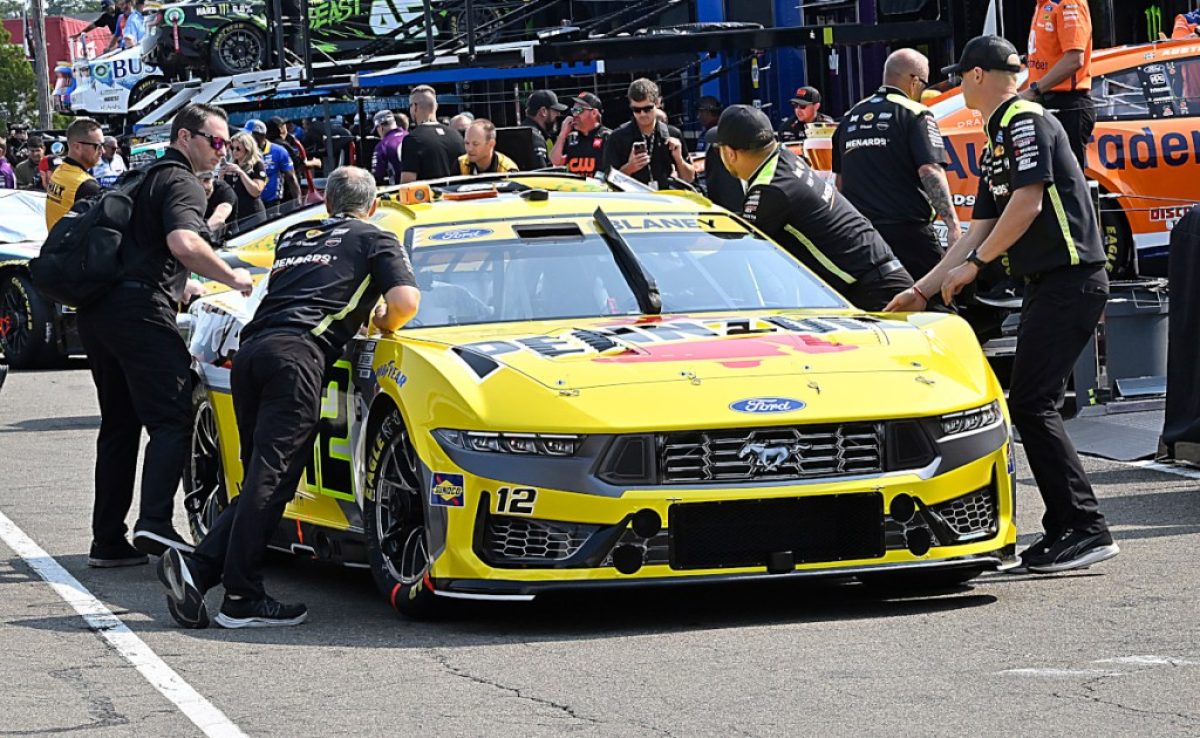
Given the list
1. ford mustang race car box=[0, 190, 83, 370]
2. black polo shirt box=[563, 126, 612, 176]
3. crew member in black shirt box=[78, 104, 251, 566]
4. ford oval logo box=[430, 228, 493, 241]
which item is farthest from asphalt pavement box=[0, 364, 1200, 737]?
ford mustang race car box=[0, 190, 83, 370]

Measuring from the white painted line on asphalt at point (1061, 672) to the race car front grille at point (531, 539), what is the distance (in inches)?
55.6

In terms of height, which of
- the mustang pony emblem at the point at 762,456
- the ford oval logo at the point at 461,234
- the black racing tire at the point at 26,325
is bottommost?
the black racing tire at the point at 26,325

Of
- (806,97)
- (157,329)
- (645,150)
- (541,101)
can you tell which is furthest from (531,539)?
(806,97)

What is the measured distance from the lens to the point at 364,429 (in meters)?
7.40

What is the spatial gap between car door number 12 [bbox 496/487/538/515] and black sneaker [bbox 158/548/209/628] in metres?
1.19

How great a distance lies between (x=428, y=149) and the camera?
50.3 ft

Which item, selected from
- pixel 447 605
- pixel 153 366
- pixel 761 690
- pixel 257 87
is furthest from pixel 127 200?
pixel 257 87

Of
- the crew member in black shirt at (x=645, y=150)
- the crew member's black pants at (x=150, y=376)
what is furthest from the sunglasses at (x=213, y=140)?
the crew member in black shirt at (x=645, y=150)

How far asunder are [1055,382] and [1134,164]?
229 inches

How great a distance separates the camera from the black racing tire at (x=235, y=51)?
30500 mm

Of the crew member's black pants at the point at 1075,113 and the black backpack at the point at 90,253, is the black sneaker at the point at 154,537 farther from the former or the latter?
the crew member's black pants at the point at 1075,113

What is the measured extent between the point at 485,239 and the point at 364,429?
1.06 metres

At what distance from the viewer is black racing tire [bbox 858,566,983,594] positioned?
7266mm

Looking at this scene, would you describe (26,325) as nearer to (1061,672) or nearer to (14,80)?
(1061,672)
